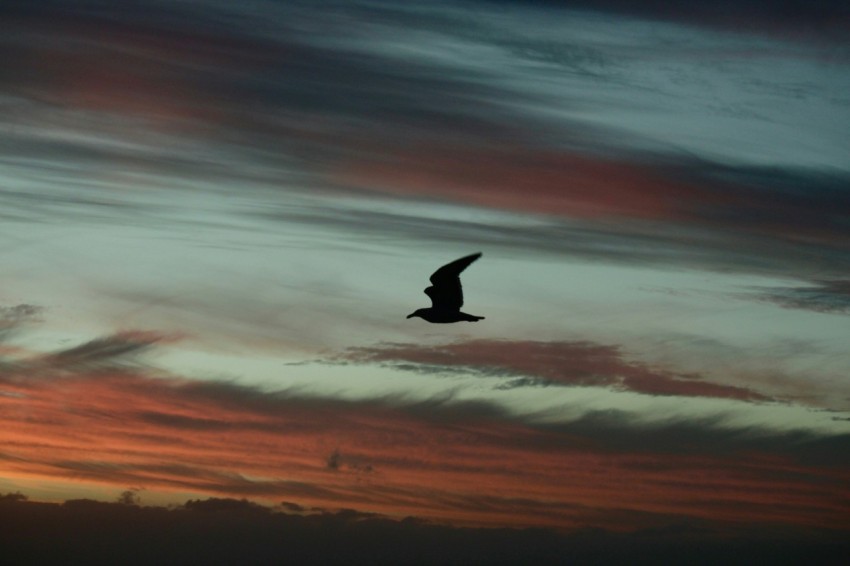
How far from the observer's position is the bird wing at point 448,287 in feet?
126

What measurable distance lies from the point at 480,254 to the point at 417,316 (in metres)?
5.98

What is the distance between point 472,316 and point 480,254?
448 centimetres

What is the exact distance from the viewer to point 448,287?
Answer: 129 feet

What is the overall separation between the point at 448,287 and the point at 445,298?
79 cm

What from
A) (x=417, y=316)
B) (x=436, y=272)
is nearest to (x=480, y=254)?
(x=436, y=272)

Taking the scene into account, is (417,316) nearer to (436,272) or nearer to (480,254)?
(436,272)

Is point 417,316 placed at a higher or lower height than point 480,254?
lower

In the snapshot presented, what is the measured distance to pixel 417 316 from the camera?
40.4 meters

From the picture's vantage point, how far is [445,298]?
39.8 m

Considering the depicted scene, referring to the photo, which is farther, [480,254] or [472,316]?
[472,316]

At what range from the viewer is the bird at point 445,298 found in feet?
128

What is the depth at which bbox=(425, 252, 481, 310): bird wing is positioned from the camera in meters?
38.4

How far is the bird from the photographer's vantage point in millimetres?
38969

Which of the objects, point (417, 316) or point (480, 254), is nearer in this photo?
point (480, 254)
